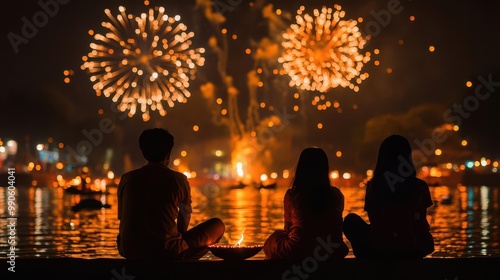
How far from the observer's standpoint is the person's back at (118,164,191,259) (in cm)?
684

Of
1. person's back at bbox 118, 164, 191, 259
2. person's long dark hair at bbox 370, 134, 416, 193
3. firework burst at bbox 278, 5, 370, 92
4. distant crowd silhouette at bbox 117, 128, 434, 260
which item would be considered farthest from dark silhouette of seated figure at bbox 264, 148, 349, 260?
firework burst at bbox 278, 5, 370, 92

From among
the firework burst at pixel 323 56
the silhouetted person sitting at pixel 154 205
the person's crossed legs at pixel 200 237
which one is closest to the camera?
the silhouetted person sitting at pixel 154 205

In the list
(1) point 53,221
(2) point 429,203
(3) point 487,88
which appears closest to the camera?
(2) point 429,203

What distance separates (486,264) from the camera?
6598 mm

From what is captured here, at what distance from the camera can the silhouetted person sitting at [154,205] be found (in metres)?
6.84

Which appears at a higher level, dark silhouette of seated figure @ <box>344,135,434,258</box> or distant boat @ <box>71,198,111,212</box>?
distant boat @ <box>71,198,111,212</box>

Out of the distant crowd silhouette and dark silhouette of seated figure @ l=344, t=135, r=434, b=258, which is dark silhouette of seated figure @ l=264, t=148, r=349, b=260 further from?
dark silhouette of seated figure @ l=344, t=135, r=434, b=258

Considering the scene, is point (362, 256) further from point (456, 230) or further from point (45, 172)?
point (45, 172)

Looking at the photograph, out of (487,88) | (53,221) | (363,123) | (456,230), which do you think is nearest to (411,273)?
(456,230)

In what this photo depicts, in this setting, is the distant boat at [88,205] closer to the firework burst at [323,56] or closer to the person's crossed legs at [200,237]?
the firework burst at [323,56]

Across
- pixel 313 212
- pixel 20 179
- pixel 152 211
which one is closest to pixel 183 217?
pixel 152 211

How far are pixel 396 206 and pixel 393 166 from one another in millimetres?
339

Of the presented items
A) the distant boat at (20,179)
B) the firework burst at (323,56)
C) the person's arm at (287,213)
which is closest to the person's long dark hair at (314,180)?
the person's arm at (287,213)

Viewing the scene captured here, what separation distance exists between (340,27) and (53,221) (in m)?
14.6
